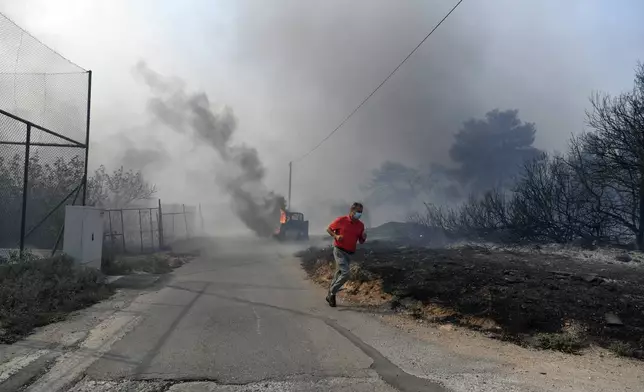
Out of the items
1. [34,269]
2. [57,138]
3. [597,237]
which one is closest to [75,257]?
[34,269]

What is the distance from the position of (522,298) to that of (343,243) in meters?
2.87

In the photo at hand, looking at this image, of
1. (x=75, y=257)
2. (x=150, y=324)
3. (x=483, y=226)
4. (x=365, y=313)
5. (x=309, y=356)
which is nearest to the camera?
(x=309, y=356)

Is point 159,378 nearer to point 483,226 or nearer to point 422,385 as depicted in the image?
point 422,385

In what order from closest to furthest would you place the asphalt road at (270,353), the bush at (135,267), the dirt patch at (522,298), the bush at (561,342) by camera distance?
the asphalt road at (270,353), the bush at (561,342), the dirt patch at (522,298), the bush at (135,267)

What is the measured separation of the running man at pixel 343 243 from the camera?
8.02 meters

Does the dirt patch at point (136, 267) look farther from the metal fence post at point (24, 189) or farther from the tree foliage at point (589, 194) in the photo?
the tree foliage at point (589, 194)

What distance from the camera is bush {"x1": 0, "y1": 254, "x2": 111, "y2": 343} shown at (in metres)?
5.97

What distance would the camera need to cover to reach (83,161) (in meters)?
11.4

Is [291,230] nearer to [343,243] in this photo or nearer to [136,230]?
[136,230]

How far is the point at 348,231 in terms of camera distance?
8.15m

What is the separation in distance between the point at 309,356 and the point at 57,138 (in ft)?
26.5

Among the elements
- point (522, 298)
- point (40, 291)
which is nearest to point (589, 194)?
point (522, 298)

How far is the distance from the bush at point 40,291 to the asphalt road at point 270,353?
0.88 metres

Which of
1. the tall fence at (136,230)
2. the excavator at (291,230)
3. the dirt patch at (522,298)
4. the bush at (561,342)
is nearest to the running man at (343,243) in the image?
the dirt patch at (522,298)
